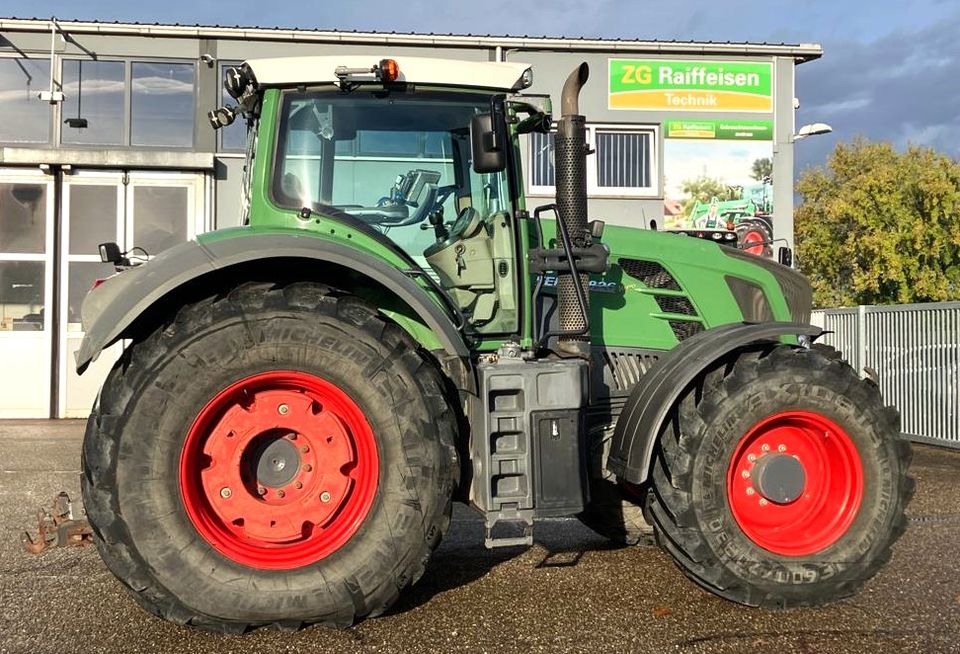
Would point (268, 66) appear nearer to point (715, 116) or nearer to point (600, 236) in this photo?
point (600, 236)

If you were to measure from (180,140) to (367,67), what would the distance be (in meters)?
10.5

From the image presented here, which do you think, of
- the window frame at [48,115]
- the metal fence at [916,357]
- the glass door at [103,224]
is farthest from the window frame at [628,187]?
the window frame at [48,115]

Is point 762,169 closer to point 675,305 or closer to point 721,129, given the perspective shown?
point 721,129

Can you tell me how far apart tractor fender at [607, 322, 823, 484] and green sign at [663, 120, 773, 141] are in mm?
10719

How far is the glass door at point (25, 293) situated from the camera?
12812 mm

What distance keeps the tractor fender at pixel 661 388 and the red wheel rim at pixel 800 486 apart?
377 millimetres

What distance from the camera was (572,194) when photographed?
404cm

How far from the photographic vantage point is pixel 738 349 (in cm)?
392

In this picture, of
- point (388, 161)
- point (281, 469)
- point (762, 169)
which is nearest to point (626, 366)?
point (388, 161)

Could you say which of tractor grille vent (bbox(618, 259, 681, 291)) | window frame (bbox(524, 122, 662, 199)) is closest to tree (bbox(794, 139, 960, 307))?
window frame (bbox(524, 122, 662, 199))

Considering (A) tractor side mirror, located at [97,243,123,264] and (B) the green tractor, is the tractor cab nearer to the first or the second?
(B) the green tractor

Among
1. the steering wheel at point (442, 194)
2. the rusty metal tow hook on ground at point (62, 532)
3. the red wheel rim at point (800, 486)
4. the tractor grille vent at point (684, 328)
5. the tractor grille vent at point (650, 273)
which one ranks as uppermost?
the steering wheel at point (442, 194)

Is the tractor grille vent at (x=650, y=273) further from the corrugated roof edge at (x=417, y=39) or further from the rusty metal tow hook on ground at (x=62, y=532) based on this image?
the corrugated roof edge at (x=417, y=39)

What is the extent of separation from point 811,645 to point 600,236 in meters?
2.09
